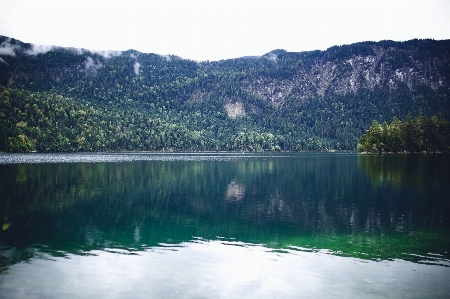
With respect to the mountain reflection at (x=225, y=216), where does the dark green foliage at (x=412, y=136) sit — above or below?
above

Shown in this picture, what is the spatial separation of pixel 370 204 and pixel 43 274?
108ft

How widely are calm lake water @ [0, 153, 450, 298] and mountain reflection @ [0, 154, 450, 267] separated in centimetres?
12

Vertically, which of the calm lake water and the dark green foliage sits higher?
the dark green foliage

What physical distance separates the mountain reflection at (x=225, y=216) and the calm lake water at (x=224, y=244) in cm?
12

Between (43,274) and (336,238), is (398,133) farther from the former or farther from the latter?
(43,274)

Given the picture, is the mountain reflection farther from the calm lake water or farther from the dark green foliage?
the dark green foliage

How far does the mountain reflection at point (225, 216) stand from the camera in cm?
2661

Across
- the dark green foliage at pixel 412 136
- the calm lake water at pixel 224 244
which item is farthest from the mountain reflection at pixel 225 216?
the dark green foliage at pixel 412 136

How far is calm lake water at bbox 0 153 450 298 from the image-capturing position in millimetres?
18859

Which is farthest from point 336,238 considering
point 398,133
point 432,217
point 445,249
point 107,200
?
point 398,133

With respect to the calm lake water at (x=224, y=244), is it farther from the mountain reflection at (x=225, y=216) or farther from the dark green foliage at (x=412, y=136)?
the dark green foliage at (x=412, y=136)

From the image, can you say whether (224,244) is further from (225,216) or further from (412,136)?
(412,136)

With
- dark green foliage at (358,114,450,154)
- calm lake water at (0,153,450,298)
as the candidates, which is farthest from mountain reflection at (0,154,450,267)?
dark green foliage at (358,114,450,154)

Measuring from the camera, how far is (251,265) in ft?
72.4
